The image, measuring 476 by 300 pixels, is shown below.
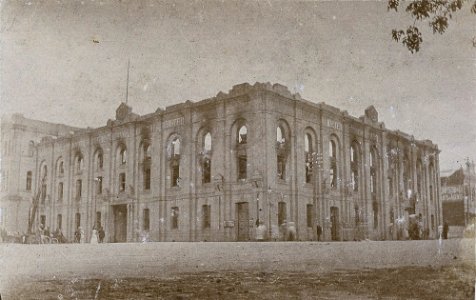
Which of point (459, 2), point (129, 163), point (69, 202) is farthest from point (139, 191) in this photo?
point (459, 2)

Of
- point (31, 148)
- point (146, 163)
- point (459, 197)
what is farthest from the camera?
point (146, 163)

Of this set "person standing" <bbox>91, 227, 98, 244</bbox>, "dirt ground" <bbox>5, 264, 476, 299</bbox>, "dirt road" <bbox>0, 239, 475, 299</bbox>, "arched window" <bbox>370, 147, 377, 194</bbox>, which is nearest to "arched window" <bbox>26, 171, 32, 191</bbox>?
"dirt road" <bbox>0, 239, 475, 299</bbox>

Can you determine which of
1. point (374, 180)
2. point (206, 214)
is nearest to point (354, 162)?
point (374, 180)

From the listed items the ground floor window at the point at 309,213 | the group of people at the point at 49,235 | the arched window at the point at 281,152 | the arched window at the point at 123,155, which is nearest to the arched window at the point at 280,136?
the arched window at the point at 281,152

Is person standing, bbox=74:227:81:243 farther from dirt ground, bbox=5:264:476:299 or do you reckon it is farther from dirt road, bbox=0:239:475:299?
dirt ground, bbox=5:264:476:299

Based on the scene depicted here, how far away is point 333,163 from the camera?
478 inches

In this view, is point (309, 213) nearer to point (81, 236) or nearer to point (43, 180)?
point (81, 236)

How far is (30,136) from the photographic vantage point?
9305 mm

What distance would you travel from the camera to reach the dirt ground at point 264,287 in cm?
507

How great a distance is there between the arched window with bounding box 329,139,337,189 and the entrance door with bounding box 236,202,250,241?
301cm

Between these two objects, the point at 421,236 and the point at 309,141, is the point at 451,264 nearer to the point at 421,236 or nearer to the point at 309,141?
the point at 309,141

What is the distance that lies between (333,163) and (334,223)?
2.18 m

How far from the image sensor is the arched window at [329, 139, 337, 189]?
11.7 metres

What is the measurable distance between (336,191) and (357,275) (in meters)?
6.35
